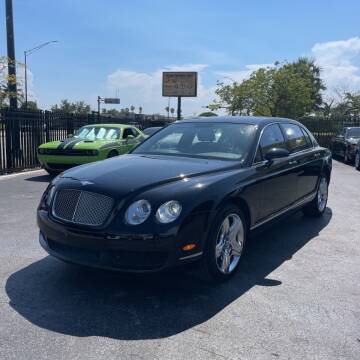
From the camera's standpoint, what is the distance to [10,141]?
39.5 feet

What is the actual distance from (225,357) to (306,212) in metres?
4.56

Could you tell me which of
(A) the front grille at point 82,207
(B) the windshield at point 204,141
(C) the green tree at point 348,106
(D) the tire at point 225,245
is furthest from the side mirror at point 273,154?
(C) the green tree at point 348,106

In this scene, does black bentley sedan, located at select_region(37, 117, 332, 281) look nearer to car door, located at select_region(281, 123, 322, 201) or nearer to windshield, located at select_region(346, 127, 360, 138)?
car door, located at select_region(281, 123, 322, 201)

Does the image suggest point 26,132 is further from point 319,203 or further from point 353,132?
point 353,132

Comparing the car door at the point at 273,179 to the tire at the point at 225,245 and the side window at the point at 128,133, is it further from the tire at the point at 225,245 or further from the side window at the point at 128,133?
the side window at the point at 128,133

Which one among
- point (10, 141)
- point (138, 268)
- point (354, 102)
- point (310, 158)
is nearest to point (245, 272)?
point (138, 268)

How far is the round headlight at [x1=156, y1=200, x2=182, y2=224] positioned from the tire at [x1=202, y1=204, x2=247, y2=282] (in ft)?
1.45

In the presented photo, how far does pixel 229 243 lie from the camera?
426cm

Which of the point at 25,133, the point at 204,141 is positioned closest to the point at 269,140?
the point at 204,141

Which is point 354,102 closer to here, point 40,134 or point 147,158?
point 40,134

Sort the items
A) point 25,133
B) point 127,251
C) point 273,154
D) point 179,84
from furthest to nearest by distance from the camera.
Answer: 1. point 179,84
2. point 25,133
3. point 273,154
4. point 127,251

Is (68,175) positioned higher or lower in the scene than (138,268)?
higher

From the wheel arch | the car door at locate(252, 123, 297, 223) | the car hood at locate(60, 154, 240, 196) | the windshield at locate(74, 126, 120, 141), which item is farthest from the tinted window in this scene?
the windshield at locate(74, 126, 120, 141)

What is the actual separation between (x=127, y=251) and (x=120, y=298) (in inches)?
21.5
